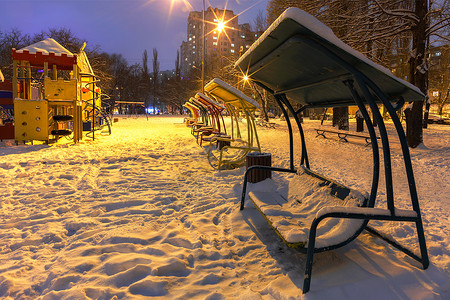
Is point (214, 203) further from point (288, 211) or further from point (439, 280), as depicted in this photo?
point (439, 280)

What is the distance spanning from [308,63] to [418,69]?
335 inches

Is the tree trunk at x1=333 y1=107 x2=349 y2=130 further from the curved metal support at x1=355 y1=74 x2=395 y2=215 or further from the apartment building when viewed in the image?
the apartment building

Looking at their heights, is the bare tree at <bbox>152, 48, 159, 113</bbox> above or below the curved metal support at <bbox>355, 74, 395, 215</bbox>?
above

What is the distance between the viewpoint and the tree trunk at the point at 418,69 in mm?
8414

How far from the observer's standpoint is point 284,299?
1978 mm

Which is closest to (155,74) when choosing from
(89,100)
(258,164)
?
(89,100)

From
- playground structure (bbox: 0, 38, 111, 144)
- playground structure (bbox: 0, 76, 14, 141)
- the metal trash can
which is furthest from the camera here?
playground structure (bbox: 0, 76, 14, 141)

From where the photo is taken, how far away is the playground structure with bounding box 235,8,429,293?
199 cm

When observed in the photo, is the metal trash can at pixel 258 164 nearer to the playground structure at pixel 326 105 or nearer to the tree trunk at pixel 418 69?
the playground structure at pixel 326 105

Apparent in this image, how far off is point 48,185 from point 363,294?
212 inches

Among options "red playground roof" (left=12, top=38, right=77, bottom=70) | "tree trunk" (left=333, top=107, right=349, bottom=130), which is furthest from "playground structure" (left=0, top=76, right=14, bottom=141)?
"tree trunk" (left=333, top=107, right=349, bottom=130)

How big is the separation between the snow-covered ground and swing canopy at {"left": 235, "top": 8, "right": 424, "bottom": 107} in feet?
5.19

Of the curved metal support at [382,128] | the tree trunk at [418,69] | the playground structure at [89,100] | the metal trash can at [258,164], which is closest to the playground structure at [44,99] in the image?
the playground structure at [89,100]

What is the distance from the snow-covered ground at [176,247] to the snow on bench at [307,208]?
0.32 meters
